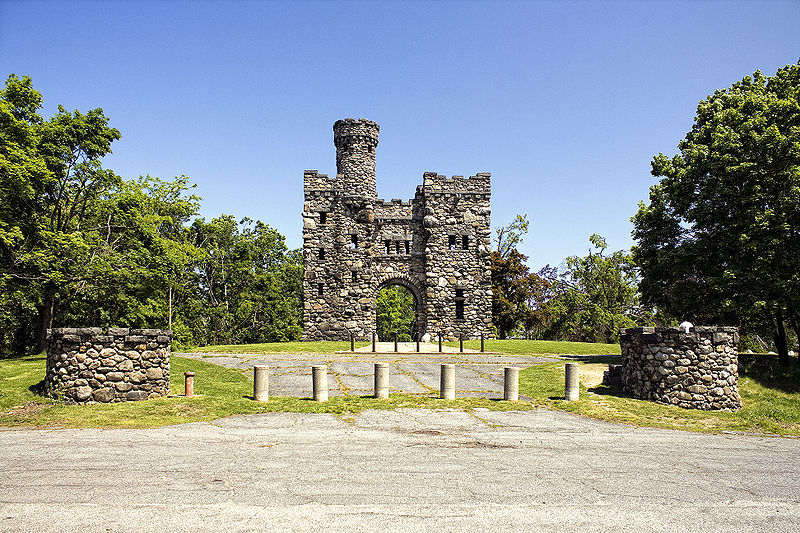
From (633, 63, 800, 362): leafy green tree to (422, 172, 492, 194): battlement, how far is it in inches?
458

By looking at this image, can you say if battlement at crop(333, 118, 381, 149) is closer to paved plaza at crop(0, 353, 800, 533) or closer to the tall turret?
the tall turret

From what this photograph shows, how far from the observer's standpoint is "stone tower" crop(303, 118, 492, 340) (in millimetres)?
30594

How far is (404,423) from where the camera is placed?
10086 millimetres

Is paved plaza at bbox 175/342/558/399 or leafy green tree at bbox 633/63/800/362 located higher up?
leafy green tree at bbox 633/63/800/362

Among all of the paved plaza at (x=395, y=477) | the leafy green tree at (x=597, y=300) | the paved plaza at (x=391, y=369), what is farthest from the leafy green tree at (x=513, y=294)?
the paved plaza at (x=395, y=477)

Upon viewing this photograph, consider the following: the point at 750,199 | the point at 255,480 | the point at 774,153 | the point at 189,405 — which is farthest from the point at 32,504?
the point at 774,153

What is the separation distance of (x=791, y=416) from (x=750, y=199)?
8.33m

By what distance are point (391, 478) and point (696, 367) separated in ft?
30.3

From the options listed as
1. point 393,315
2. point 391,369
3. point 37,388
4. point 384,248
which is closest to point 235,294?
point 384,248

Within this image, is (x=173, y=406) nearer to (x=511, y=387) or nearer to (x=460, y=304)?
(x=511, y=387)

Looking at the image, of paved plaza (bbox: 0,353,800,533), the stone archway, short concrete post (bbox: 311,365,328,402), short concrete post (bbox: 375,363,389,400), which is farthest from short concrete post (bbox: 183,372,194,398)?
the stone archway

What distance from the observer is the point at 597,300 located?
37.7m

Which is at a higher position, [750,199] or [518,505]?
[750,199]

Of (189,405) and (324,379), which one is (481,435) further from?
(189,405)
